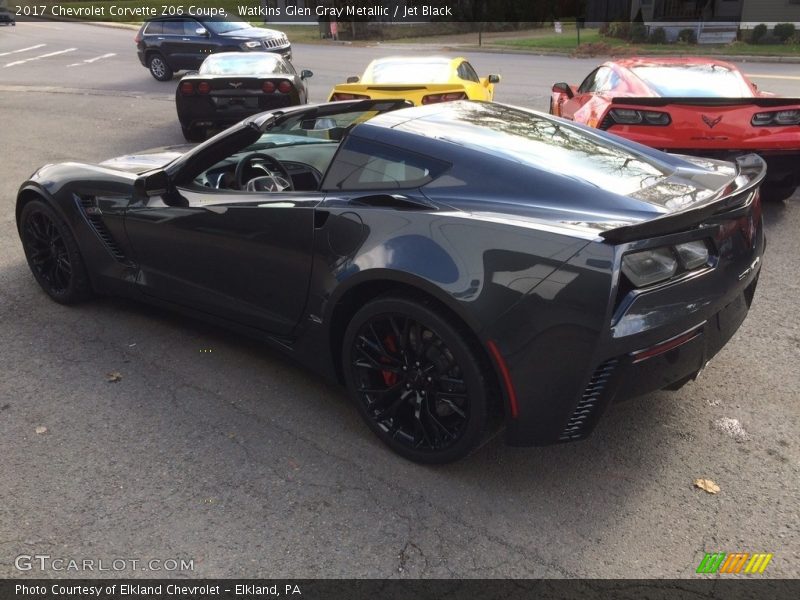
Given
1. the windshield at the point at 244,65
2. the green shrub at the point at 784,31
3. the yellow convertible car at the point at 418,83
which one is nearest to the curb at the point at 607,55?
the green shrub at the point at 784,31

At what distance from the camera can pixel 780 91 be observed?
14.0 m

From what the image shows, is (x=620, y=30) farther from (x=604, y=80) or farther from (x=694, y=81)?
(x=694, y=81)

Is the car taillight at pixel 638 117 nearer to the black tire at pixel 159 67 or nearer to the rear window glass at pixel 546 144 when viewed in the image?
the rear window glass at pixel 546 144

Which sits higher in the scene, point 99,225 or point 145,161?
point 145,161

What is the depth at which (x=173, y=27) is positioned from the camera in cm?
1978

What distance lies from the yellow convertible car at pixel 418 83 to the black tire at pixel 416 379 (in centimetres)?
500

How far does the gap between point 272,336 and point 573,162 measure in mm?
1688

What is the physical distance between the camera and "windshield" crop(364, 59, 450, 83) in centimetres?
877

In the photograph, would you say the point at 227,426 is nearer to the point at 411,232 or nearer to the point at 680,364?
the point at 411,232

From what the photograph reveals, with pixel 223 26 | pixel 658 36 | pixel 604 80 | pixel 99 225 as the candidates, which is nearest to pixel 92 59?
pixel 223 26

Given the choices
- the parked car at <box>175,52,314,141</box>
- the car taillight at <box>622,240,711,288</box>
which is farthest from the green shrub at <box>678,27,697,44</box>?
the car taillight at <box>622,240,711,288</box>

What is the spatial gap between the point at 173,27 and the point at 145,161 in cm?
1683

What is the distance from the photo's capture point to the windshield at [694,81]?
22.4 ft

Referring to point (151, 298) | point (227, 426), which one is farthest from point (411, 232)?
point (151, 298)
